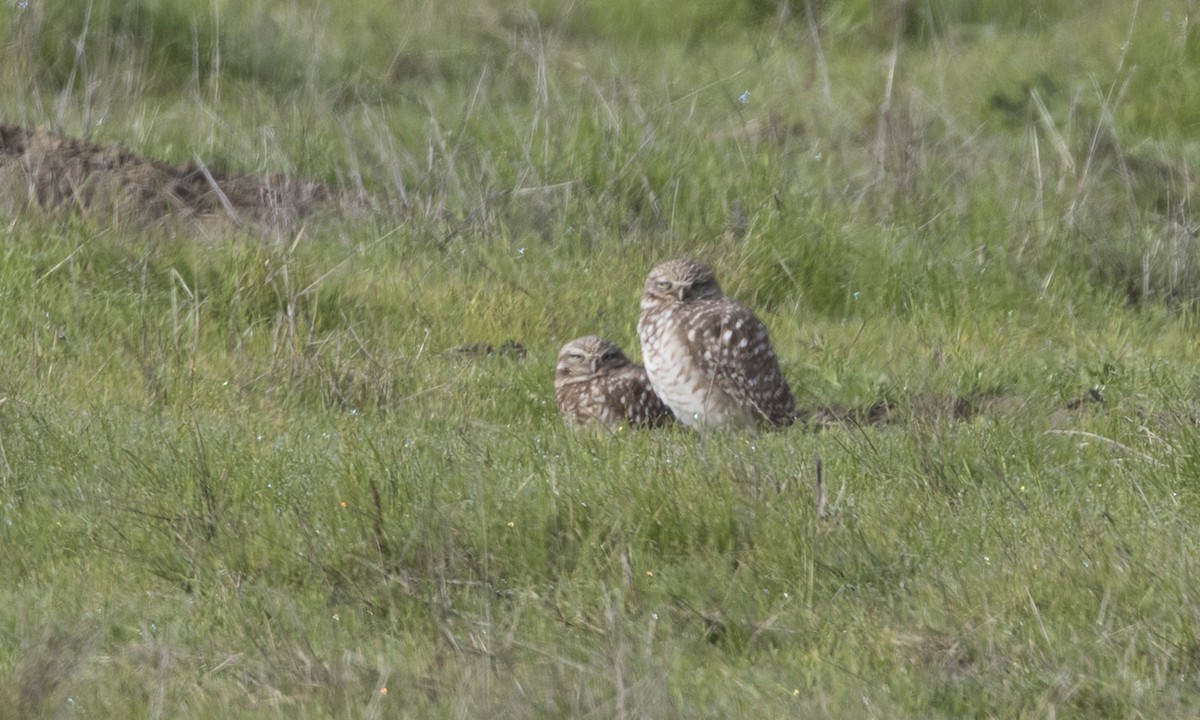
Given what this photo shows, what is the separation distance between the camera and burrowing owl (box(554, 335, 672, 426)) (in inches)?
279

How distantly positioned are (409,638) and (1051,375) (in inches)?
159

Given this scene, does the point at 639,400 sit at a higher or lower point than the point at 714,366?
lower

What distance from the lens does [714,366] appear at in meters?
6.90

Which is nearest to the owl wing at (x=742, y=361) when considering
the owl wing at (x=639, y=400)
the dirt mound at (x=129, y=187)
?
the owl wing at (x=639, y=400)

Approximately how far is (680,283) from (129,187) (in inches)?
138

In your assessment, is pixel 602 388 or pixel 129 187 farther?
pixel 129 187

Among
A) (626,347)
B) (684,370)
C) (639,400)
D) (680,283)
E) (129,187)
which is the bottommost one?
(626,347)

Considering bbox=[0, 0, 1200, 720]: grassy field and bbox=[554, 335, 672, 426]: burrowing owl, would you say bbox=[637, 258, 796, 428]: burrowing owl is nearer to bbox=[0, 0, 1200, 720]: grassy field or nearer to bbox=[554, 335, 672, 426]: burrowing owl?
bbox=[554, 335, 672, 426]: burrowing owl

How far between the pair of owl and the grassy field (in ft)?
0.94

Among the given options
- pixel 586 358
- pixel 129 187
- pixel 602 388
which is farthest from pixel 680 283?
pixel 129 187

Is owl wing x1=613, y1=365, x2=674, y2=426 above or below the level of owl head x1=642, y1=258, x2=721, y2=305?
below

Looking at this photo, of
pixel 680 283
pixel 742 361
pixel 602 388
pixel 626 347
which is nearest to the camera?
pixel 742 361

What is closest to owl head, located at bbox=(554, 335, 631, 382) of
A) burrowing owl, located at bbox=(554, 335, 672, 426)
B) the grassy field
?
burrowing owl, located at bbox=(554, 335, 672, 426)

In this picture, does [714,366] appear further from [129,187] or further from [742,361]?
[129,187]
